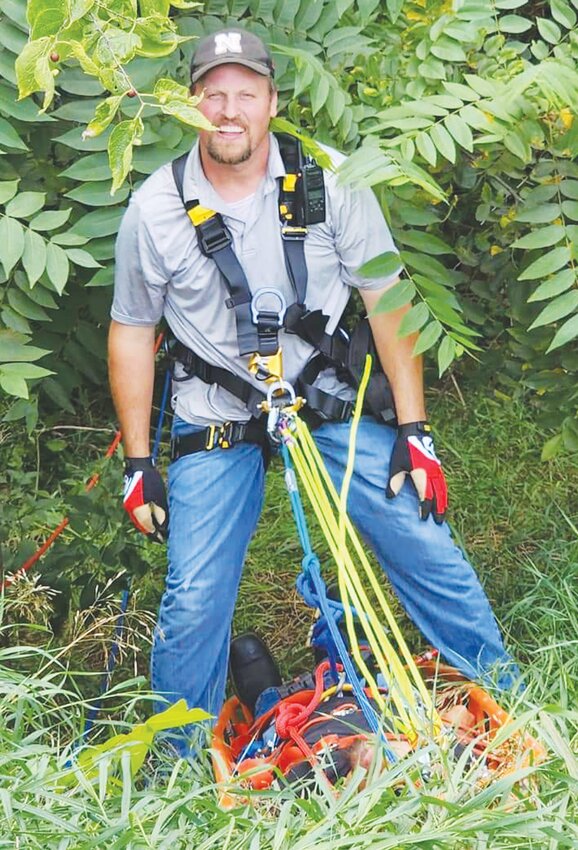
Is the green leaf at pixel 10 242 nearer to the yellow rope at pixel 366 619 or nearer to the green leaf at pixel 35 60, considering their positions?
the yellow rope at pixel 366 619

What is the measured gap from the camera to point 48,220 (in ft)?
12.5

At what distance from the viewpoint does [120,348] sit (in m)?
3.94

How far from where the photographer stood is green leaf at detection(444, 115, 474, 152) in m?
3.58

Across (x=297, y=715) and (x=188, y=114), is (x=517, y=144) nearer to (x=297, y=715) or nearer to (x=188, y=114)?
(x=188, y=114)

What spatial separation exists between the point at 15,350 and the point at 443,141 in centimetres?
136

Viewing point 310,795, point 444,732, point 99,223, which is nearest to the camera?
point 310,795

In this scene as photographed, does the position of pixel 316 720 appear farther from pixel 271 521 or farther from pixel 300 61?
pixel 271 521

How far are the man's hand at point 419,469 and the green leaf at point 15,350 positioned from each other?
1.05 metres

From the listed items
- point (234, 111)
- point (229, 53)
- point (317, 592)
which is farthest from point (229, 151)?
point (317, 592)

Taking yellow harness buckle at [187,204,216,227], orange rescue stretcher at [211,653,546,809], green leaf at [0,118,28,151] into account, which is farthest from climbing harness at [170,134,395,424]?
orange rescue stretcher at [211,653,546,809]

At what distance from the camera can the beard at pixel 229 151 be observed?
3.64 m

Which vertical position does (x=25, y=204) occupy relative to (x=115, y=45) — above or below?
below

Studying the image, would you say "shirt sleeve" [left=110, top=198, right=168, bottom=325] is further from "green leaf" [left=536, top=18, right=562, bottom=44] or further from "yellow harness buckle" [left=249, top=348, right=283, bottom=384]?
"green leaf" [left=536, top=18, right=562, bottom=44]

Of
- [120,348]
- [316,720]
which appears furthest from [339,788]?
[120,348]
